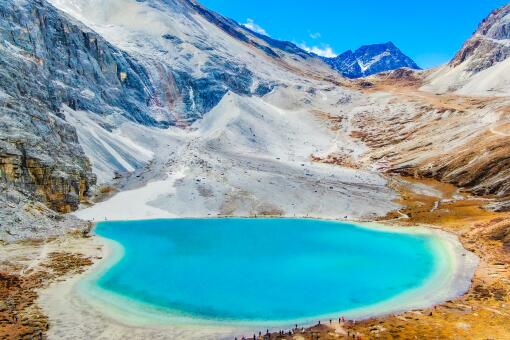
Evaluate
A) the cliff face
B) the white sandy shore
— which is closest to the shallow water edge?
the white sandy shore

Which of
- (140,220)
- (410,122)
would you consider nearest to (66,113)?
(140,220)

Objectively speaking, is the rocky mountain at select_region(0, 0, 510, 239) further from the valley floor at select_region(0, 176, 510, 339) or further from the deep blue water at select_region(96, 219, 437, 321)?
the deep blue water at select_region(96, 219, 437, 321)

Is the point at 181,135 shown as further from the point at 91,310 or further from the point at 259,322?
the point at 259,322

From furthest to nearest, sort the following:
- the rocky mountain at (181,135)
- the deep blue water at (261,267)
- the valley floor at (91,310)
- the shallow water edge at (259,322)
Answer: the rocky mountain at (181,135)
the deep blue water at (261,267)
the shallow water edge at (259,322)
the valley floor at (91,310)

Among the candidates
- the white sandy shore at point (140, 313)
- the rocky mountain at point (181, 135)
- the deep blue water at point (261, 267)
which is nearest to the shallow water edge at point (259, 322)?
the white sandy shore at point (140, 313)

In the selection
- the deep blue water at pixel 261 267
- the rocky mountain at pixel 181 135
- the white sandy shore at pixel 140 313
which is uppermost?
the rocky mountain at pixel 181 135

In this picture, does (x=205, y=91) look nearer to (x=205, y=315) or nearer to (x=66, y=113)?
(x=66, y=113)

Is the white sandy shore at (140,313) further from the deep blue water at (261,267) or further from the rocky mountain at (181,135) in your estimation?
the rocky mountain at (181,135)

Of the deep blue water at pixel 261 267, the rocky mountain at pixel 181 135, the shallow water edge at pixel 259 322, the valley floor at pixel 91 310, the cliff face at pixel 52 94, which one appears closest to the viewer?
the valley floor at pixel 91 310
